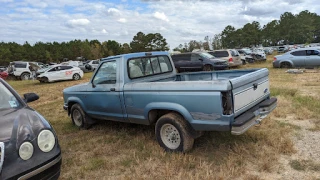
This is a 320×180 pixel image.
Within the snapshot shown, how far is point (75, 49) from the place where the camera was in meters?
74.1

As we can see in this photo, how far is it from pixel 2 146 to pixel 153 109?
2.40 m

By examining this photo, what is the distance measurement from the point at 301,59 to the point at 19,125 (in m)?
18.6

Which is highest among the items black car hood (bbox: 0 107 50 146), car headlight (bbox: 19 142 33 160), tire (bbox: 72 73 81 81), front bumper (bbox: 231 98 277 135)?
black car hood (bbox: 0 107 50 146)

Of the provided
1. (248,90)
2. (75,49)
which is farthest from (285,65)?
(75,49)

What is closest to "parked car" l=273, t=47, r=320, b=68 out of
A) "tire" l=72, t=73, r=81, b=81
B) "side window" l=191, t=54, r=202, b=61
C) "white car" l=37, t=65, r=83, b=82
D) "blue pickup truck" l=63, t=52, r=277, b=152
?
"side window" l=191, t=54, r=202, b=61

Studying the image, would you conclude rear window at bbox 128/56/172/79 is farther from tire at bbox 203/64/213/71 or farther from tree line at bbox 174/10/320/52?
tree line at bbox 174/10/320/52

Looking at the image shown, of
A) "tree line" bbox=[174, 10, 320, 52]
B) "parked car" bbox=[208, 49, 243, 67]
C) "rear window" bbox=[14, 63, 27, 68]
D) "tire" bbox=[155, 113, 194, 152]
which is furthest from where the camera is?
"tree line" bbox=[174, 10, 320, 52]

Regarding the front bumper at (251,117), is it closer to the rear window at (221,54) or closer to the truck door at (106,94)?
the truck door at (106,94)

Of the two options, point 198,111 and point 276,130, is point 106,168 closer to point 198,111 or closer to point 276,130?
point 198,111

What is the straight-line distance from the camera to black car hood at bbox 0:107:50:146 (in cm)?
291

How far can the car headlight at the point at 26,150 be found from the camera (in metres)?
2.84

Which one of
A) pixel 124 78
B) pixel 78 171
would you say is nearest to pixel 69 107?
pixel 124 78

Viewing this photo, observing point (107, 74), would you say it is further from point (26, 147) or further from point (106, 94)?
point (26, 147)

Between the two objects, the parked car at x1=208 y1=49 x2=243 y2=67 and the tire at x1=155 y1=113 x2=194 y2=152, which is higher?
the parked car at x1=208 y1=49 x2=243 y2=67
